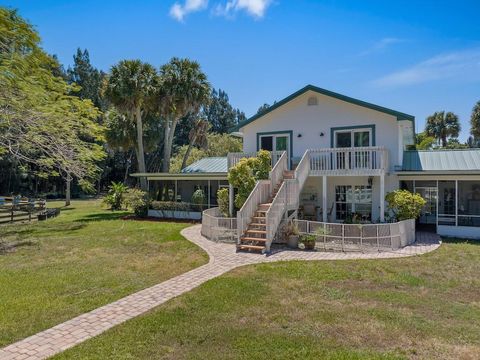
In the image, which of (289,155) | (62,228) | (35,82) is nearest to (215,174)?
(289,155)

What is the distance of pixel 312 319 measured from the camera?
679 centimetres

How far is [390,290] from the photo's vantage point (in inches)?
336

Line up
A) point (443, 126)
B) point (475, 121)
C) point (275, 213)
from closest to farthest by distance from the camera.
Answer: point (275, 213) < point (475, 121) < point (443, 126)

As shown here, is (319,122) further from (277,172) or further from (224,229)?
(224,229)

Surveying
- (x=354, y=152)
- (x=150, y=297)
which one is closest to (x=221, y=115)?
(x=354, y=152)

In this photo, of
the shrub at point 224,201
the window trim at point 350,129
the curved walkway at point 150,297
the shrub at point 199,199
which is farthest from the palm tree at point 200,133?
the curved walkway at point 150,297

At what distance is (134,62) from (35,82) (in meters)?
12.7

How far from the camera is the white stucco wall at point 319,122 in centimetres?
1739

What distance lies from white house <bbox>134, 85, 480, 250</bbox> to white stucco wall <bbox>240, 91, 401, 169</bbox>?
5cm

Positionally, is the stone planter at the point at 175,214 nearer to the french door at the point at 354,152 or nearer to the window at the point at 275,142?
the window at the point at 275,142

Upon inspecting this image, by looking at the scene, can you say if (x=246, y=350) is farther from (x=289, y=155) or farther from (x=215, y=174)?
(x=215, y=174)

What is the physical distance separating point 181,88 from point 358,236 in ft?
62.1

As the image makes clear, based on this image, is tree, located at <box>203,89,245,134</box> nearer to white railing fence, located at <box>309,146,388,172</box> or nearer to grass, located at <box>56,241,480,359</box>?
white railing fence, located at <box>309,146,388,172</box>

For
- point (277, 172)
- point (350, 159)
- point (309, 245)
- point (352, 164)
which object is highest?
point (350, 159)
